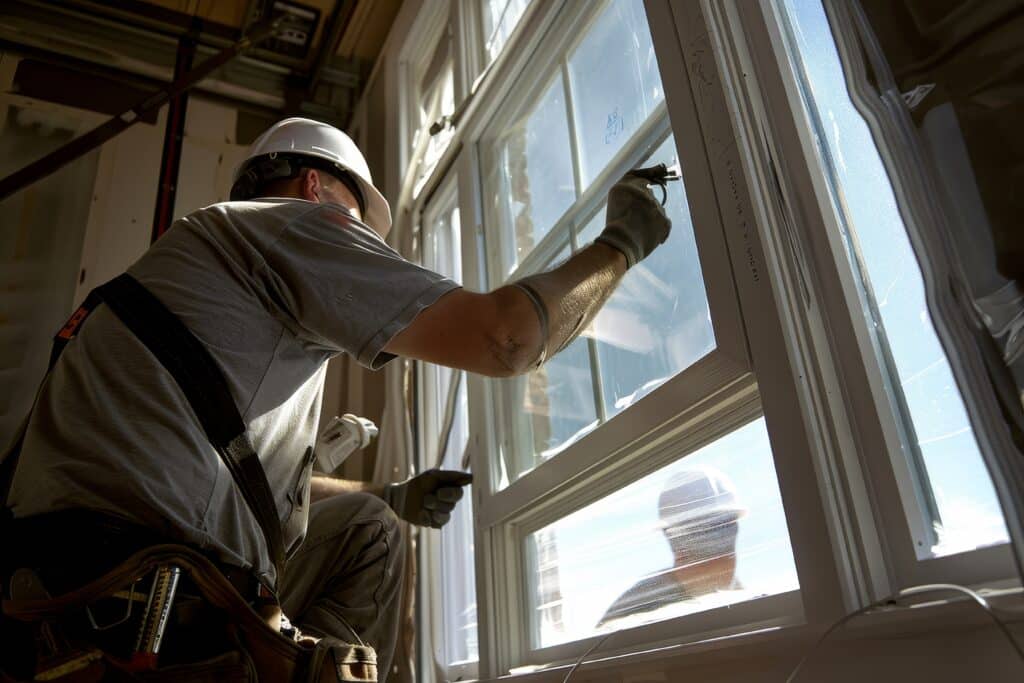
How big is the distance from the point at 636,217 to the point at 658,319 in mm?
167

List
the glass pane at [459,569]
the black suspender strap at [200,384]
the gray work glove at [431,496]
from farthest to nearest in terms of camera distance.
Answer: the glass pane at [459,569] → the gray work glove at [431,496] → the black suspender strap at [200,384]

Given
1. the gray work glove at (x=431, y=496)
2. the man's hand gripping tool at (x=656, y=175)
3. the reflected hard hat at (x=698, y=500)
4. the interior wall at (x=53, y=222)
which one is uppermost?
the interior wall at (x=53, y=222)

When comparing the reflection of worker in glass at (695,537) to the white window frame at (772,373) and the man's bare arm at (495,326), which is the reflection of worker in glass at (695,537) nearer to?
the white window frame at (772,373)

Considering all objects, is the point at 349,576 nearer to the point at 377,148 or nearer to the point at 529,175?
the point at 529,175

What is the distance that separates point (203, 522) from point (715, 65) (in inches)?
35.0

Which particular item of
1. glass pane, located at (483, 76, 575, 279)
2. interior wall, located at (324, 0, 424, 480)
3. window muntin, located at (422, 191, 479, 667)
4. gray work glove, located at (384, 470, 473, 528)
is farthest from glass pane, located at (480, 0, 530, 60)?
gray work glove, located at (384, 470, 473, 528)

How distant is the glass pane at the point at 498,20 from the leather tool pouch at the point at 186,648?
147cm

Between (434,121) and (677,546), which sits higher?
→ (434,121)

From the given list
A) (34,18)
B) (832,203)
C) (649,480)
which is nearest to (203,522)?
(649,480)

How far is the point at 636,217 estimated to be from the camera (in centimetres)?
113

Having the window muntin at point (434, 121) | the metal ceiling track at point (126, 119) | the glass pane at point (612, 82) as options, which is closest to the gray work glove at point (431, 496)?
the glass pane at point (612, 82)

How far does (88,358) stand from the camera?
1.07 meters

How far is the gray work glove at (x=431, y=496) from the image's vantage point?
5.48 feet

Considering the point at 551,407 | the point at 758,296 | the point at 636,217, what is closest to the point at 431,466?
the point at 551,407
